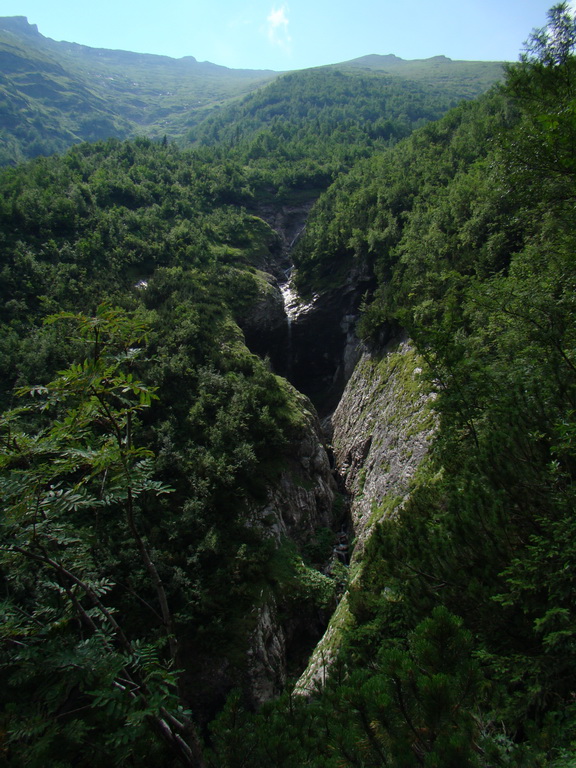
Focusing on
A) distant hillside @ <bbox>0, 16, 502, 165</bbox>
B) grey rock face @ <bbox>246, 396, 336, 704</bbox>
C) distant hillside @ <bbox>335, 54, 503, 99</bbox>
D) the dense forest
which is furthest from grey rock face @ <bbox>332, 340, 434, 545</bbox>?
distant hillside @ <bbox>335, 54, 503, 99</bbox>

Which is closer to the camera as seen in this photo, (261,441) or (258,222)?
(261,441)

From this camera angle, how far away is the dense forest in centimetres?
361

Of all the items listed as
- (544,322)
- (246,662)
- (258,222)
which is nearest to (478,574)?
(544,322)

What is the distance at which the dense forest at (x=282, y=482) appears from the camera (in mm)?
3609

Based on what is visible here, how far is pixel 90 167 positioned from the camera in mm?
50625

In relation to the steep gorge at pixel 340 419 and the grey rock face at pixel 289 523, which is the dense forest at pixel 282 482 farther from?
the steep gorge at pixel 340 419

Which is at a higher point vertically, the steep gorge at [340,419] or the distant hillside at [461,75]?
the distant hillside at [461,75]

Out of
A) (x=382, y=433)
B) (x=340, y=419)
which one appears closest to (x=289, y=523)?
(x=382, y=433)

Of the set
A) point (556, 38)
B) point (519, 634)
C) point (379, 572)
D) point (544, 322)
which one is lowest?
point (379, 572)

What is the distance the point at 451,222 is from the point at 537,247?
38.3 ft

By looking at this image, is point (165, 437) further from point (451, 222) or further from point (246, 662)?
point (451, 222)

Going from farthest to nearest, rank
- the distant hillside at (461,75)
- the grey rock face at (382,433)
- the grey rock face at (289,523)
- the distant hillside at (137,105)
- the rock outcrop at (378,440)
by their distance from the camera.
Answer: the distant hillside at (461,75) → the distant hillside at (137,105) → the grey rock face at (382,433) → the rock outcrop at (378,440) → the grey rock face at (289,523)

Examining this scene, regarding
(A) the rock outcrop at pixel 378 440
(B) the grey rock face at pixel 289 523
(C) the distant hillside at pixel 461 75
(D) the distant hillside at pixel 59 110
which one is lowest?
(B) the grey rock face at pixel 289 523

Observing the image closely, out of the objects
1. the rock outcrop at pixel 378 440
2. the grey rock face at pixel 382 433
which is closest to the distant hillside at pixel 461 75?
the grey rock face at pixel 382 433
